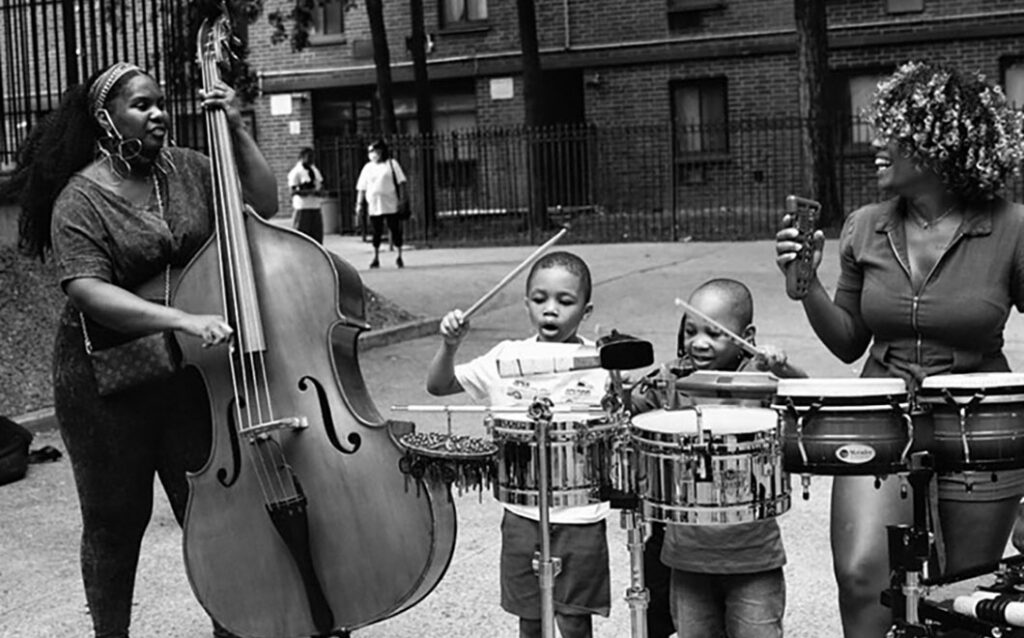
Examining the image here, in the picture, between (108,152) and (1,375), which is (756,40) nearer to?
(1,375)

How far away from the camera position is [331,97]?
92.3 ft

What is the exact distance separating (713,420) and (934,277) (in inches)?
37.9

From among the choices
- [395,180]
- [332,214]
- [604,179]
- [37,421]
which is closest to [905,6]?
[604,179]

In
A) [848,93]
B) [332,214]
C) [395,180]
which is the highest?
[848,93]

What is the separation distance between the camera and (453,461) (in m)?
3.85

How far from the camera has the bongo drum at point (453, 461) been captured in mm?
3793

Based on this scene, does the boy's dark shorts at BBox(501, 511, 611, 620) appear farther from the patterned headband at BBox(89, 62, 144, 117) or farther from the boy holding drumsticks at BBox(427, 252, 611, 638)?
Result: the patterned headband at BBox(89, 62, 144, 117)

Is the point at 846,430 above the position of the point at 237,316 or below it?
below

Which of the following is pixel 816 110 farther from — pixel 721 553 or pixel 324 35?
pixel 721 553

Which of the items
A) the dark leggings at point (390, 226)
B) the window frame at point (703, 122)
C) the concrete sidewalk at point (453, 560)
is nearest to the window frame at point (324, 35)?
the window frame at point (703, 122)

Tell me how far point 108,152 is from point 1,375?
5.05 m

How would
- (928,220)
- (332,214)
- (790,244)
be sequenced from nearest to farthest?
(790,244)
(928,220)
(332,214)

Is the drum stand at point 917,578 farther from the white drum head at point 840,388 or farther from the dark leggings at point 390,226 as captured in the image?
the dark leggings at point 390,226

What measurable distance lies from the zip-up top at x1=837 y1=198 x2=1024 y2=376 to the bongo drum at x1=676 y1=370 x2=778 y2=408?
1.90ft
